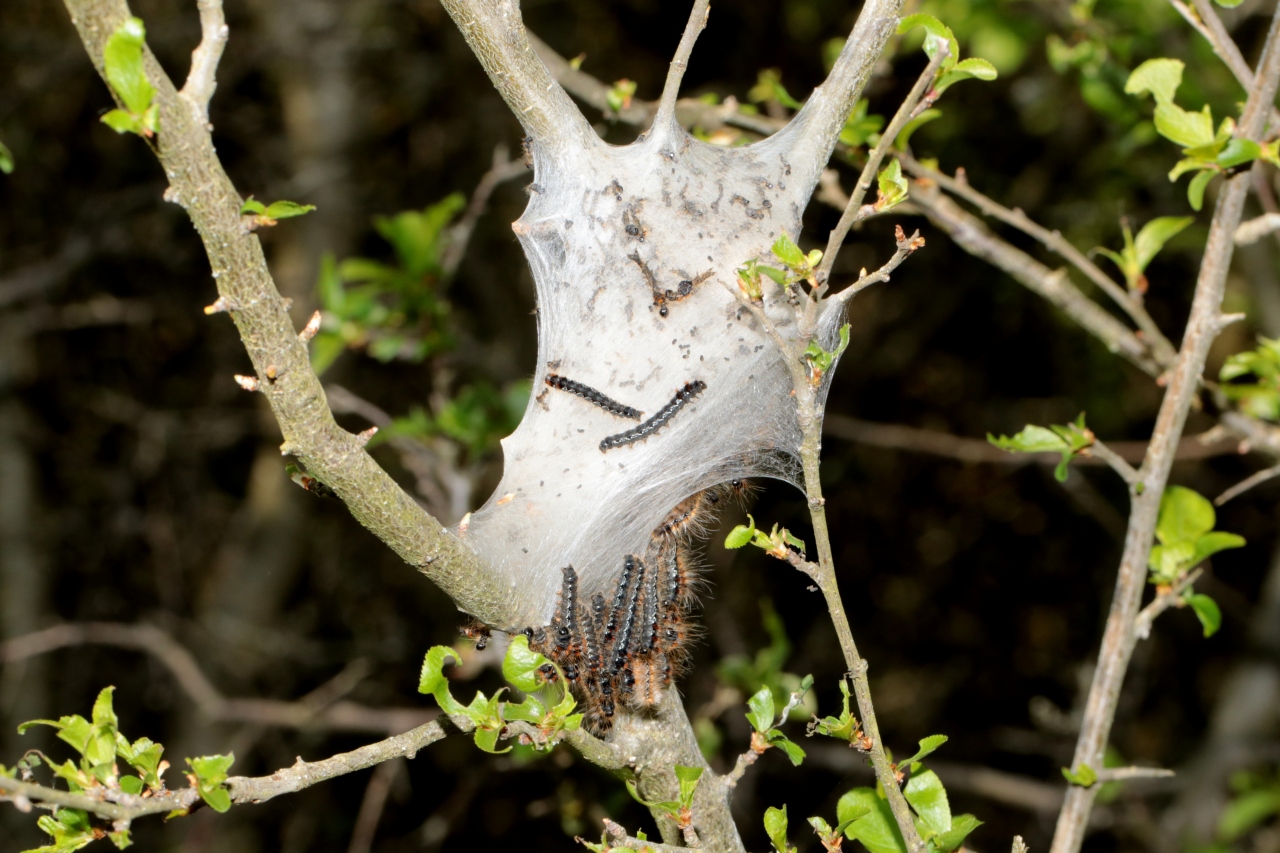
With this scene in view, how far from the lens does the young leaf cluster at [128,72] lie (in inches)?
55.0

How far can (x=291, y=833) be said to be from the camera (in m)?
8.20

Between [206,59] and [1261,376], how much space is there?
3.08 meters

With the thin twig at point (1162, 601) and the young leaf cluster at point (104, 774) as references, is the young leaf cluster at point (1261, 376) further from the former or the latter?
the young leaf cluster at point (104, 774)

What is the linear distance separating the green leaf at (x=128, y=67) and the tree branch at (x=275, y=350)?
0.15 feet

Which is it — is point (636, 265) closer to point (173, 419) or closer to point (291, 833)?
point (173, 419)

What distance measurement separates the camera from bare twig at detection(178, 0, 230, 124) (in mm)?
1478

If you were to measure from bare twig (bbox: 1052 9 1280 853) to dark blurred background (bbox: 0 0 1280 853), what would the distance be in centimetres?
317

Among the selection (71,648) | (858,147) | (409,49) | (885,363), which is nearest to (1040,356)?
(885,363)

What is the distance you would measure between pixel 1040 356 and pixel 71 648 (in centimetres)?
839

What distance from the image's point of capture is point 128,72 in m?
1.41

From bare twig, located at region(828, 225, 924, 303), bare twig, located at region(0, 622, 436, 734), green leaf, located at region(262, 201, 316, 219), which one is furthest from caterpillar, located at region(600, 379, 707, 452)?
bare twig, located at region(0, 622, 436, 734)

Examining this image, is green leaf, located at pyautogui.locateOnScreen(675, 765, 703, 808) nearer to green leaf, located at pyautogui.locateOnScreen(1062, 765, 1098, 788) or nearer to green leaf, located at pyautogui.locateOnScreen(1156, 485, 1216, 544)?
green leaf, located at pyautogui.locateOnScreen(1062, 765, 1098, 788)

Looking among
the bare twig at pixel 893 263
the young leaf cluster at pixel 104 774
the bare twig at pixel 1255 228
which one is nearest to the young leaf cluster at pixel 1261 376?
the bare twig at pixel 1255 228

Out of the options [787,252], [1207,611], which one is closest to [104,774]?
[787,252]
